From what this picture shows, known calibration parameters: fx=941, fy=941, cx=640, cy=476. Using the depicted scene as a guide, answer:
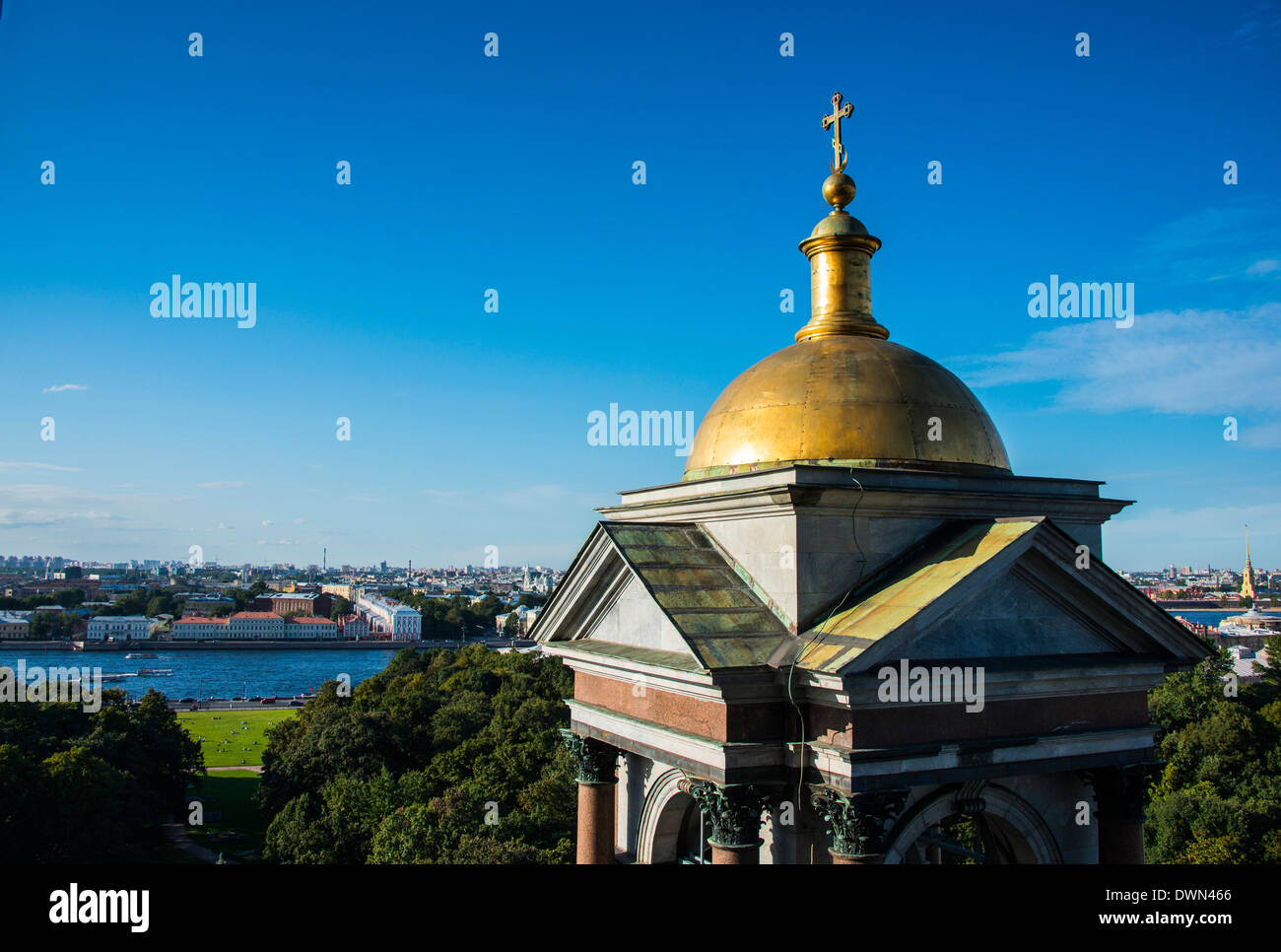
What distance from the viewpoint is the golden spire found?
16750 mm

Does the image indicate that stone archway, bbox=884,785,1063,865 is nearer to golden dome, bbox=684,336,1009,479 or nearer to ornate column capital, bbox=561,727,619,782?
golden dome, bbox=684,336,1009,479

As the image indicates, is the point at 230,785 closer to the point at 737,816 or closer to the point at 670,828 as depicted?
the point at 670,828

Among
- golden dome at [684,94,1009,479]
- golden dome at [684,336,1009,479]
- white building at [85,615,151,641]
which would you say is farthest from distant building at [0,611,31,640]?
golden dome at [684,336,1009,479]

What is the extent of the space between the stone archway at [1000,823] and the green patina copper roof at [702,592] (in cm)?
290

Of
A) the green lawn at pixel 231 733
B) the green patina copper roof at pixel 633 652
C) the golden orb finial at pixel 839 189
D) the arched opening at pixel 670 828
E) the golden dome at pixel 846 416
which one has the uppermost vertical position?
the golden orb finial at pixel 839 189

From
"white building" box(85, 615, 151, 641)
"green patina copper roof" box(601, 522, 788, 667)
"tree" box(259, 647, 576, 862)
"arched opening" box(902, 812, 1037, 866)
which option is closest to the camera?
"green patina copper roof" box(601, 522, 788, 667)

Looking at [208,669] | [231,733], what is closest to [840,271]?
[231,733]

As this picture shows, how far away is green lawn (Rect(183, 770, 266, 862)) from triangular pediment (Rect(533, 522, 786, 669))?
45623 millimetres

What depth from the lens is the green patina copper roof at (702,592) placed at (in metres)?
12.3

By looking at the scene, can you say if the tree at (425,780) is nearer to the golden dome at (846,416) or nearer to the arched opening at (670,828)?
the arched opening at (670,828)

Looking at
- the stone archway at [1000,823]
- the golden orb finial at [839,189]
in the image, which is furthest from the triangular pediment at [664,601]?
the golden orb finial at [839,189]

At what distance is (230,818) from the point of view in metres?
62.8

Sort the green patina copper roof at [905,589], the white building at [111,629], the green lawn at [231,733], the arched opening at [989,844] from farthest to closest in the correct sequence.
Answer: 1. the white building at [111,629]
2. the green lawn at [231,733]
3. the arched opening at [989,844]
4. the green patina copper roof at [905,589]

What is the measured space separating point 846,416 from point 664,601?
13.4 feet
